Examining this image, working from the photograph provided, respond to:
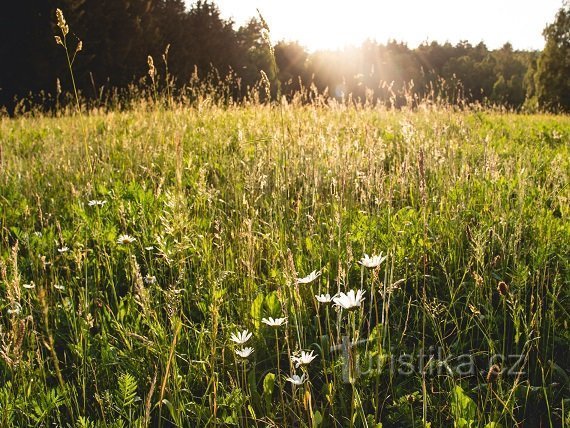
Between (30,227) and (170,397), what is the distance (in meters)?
1.70

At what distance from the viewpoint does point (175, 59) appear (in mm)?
25141

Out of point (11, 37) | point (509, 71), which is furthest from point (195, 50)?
point (509, 71)

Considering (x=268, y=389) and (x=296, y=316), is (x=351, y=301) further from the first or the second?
(x=296, y=316)

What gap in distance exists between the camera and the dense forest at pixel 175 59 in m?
9.05

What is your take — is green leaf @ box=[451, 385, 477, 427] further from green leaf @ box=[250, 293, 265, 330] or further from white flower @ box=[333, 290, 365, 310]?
green leaf @ box=[250, 293, 265, 330]

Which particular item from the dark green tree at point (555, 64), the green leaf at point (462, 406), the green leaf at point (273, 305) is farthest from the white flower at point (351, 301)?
the dark green tree at point (555, 64)

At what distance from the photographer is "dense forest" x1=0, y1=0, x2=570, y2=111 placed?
905 centimetres

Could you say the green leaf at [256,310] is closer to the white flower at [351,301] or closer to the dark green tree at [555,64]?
the white flower at [351,301]

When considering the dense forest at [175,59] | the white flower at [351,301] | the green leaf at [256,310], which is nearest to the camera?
the white flower at [351,301]

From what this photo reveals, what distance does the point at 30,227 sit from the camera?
8.67 feet

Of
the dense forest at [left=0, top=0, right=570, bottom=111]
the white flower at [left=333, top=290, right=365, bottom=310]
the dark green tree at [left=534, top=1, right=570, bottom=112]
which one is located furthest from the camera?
the dark green tree at [left=534, top=1, right=570, bottom=112]

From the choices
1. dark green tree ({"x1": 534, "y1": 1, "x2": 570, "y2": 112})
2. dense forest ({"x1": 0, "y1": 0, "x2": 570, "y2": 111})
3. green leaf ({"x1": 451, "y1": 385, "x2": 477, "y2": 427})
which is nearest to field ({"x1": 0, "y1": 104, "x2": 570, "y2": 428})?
green leaf ({"x1": 451, "y1": 385, "x2": 477, "y2": 427})

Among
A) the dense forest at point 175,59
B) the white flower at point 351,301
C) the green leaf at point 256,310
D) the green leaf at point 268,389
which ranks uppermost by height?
the dense forest at point 175,59

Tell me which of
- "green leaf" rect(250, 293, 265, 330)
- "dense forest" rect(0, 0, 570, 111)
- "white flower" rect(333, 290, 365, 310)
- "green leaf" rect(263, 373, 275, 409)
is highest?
"dense forest" rect(0, 0, 570, 111)
